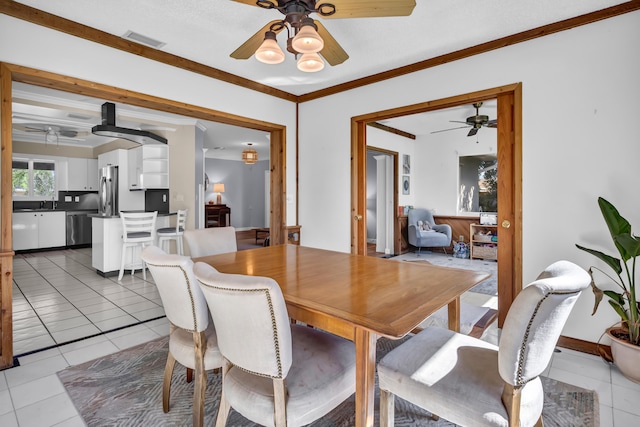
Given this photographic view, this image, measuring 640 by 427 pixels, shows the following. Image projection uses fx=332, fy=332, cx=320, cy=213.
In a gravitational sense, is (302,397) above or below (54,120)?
below

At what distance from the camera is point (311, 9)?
1.80 meters

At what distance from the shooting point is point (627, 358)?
2098mm

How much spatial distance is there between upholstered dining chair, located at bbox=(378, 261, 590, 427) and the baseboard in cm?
164

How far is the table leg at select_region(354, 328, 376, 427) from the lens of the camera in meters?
1.21

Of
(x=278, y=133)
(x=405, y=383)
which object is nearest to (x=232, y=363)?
(x=405, y=383)

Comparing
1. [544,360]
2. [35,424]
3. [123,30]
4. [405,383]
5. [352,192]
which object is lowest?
[35,424]

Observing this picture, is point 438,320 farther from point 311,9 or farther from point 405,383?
point 311,9

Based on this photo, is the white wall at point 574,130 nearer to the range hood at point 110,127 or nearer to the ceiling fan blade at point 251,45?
the ceiling fan blade at point 251,45

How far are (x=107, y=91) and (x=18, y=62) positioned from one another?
56cm

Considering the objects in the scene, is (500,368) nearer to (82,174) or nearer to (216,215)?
(216,215)

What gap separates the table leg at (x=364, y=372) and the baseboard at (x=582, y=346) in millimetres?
2199

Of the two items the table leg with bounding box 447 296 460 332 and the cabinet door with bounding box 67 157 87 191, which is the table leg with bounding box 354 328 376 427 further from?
the cabinet door with bounding box 67 157 87 191

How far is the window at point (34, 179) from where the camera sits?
23.4 ft

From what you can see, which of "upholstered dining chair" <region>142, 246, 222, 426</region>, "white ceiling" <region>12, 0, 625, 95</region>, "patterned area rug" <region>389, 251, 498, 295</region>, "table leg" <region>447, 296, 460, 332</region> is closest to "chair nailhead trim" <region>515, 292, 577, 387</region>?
"table leg" <region>447, 296, 460, 332</region>
